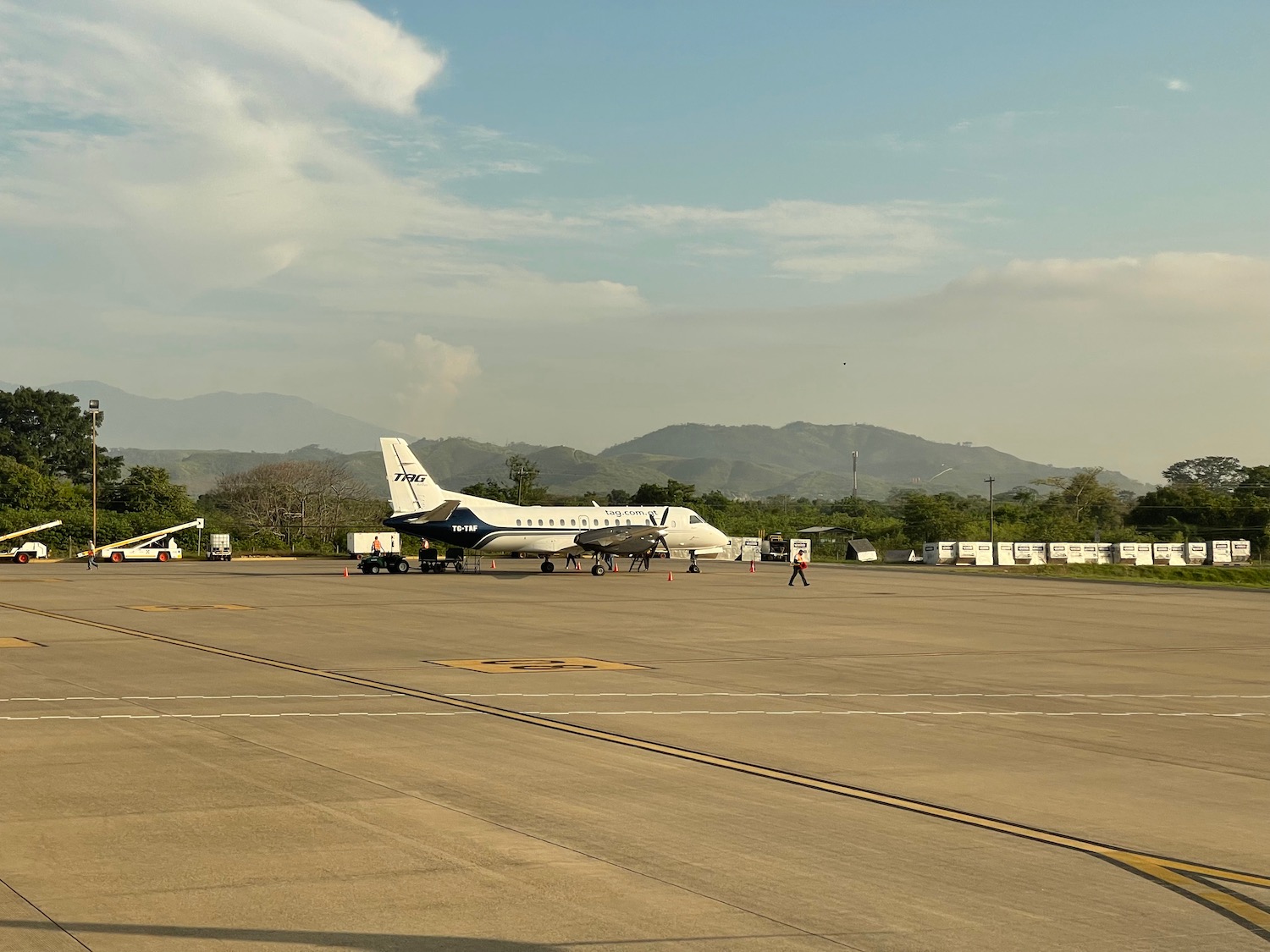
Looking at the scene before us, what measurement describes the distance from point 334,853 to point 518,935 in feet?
8.00

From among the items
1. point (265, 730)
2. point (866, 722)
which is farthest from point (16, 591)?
point (866, 722)

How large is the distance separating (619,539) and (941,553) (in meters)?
30.5

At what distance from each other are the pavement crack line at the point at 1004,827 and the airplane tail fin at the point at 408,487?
41.8m

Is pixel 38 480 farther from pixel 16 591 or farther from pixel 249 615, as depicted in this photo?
pixel 249 615

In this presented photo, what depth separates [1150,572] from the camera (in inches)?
3073

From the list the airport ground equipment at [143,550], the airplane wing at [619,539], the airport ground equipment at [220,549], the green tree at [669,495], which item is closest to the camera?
the airplane wing at [619,539]

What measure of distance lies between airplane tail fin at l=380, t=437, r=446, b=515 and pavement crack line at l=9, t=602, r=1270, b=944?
41.8 metres

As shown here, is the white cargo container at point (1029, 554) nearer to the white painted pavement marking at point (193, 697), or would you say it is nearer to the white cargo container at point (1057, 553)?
the white cargo container at point (1057, 553)

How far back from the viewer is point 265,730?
15.5 metres

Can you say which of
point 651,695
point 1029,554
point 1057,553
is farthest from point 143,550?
point 651,695

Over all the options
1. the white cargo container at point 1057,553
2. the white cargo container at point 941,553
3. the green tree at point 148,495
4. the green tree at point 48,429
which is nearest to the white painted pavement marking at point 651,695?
the white cargo container at point 941,553

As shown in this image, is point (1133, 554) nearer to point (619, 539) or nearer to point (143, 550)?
point (619, 539)

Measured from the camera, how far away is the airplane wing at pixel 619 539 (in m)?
62.9

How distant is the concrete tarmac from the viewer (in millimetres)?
7969
